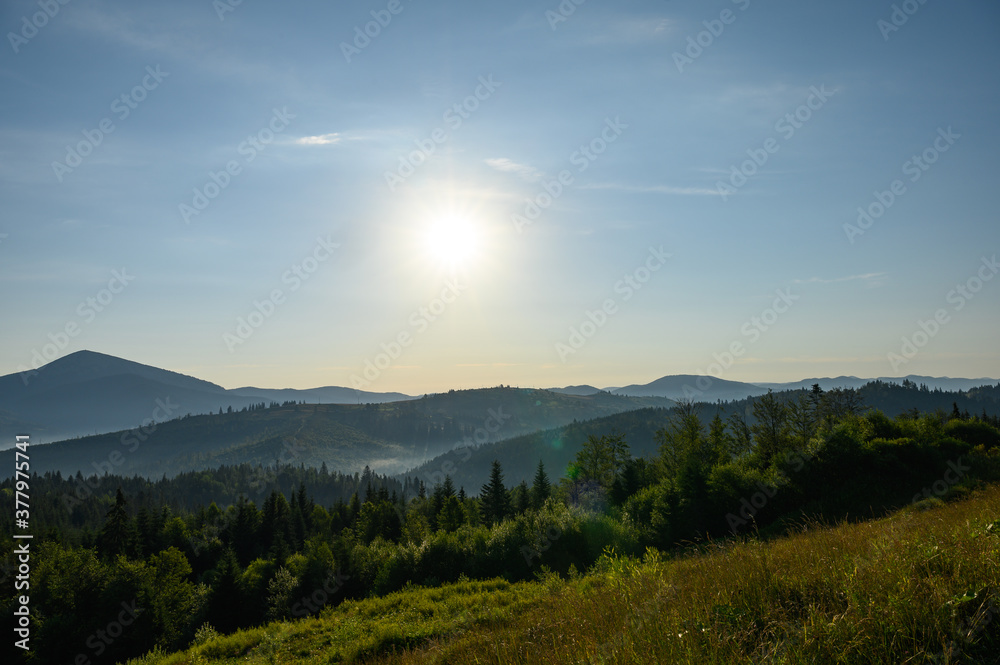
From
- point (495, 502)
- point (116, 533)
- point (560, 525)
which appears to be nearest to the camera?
point (560, 525)

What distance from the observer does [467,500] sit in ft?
300

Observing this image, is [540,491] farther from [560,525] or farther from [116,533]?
[116,533]

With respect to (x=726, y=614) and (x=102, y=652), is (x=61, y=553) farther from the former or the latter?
(x=726, y=614)

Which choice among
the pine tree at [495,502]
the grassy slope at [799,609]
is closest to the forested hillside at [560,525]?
the pine tree at [495,502]

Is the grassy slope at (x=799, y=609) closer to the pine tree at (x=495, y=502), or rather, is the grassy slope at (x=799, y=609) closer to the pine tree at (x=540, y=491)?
the pine tree at (x=495, y=502)

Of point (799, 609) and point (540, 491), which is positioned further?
point (540, 491)

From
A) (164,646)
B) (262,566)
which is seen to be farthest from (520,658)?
(262,566)

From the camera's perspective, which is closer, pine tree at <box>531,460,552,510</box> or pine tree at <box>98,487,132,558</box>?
pine tree at <box>98,487,132,558</box>

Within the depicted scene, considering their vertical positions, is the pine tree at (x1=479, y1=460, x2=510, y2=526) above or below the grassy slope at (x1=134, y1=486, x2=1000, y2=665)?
below

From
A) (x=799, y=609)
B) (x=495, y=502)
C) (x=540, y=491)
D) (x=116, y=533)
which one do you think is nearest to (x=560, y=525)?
(x=799, y=609)

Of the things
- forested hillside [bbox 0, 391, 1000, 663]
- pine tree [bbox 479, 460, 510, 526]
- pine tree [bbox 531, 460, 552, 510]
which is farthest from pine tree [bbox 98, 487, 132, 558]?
pine tree [bbox 531, 460, 552, 510]

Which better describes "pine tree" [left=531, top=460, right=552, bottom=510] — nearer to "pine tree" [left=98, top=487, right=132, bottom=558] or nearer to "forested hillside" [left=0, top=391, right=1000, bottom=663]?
"forested hillside" [left=0, top=391, right=1000, bottom=663]

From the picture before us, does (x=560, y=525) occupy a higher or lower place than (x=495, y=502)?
higher

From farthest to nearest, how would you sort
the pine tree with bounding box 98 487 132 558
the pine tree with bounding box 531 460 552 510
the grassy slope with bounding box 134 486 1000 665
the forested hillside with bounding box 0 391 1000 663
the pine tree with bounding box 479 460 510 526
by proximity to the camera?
the pine tree with bounding box 531 460 552 510 < the pine tree with bounding box 479 460 510 526 < the pine tree with bounding box 98 487 132 558 < the forested hillside with bounding box 0 391 1000 663 < the grassy slope with bounding box 134 486 1000 665
